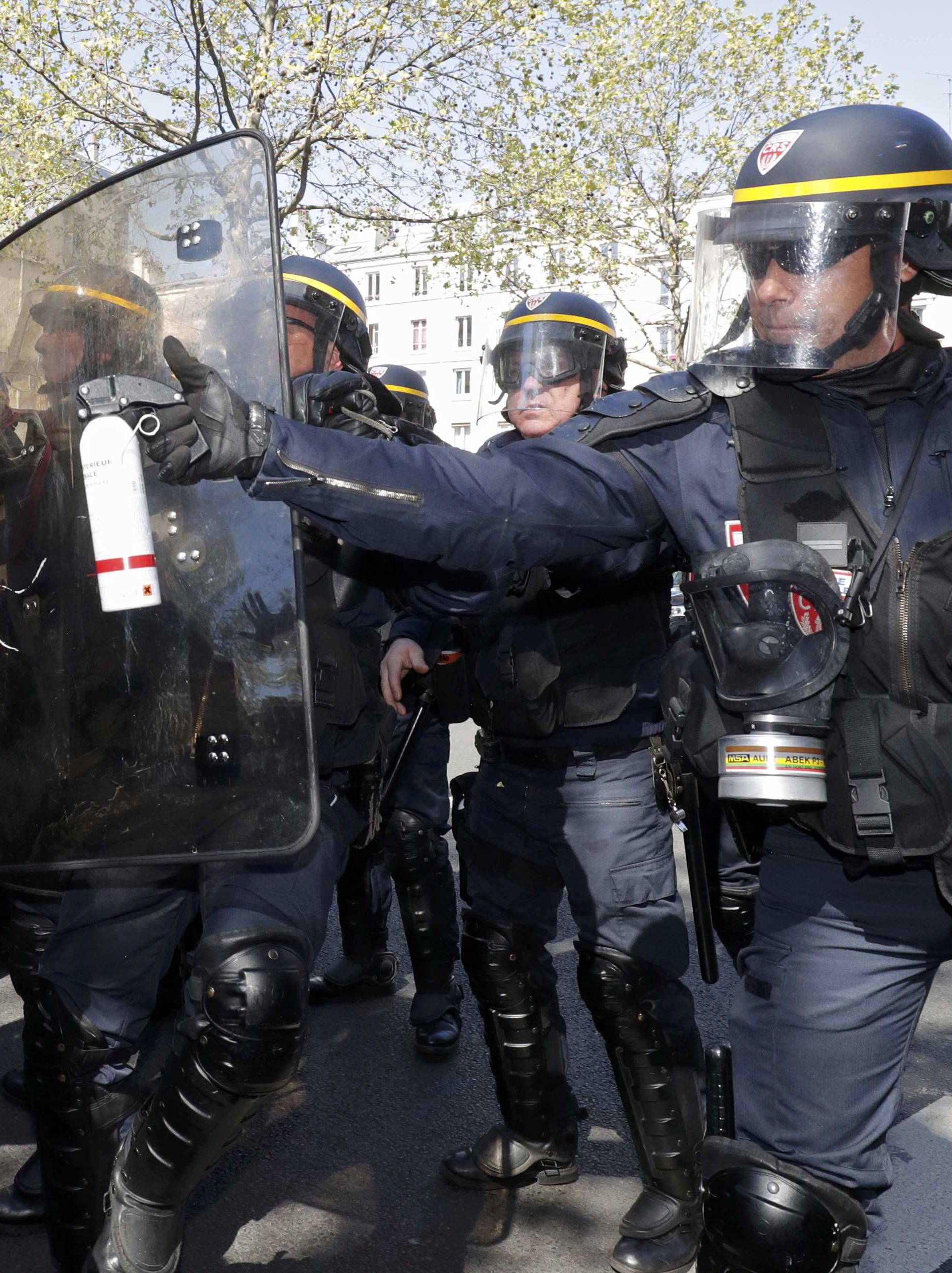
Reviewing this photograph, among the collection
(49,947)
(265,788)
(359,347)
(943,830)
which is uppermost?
(359,347)

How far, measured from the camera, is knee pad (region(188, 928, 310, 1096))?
2.16 meters

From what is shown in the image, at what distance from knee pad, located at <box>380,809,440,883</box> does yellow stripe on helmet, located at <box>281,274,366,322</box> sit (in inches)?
58.9

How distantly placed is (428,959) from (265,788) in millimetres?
1751

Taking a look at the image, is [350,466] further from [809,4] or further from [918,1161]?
[809,4]

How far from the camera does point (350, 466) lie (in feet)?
5.46

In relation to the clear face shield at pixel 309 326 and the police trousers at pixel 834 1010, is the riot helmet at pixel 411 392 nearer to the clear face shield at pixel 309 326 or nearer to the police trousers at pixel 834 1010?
the clear face shield at pixel 309 326

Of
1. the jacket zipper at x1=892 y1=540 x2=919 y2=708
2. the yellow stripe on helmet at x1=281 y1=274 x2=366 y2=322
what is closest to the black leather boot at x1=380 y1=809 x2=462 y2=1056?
the yellow stripe on helmet at x1=281 y1=274 x2=366 y2=322

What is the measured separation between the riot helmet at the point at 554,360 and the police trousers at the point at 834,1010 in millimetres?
1832

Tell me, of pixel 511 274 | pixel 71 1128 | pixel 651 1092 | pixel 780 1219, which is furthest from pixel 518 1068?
pixel 511 274

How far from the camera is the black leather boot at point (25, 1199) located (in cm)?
268

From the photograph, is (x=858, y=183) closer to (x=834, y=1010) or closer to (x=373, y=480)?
(x=373, y=480)

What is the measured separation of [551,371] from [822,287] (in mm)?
1568

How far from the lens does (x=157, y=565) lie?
2.10m

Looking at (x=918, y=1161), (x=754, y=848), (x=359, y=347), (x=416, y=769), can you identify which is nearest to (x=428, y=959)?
(x=416, y=769)
